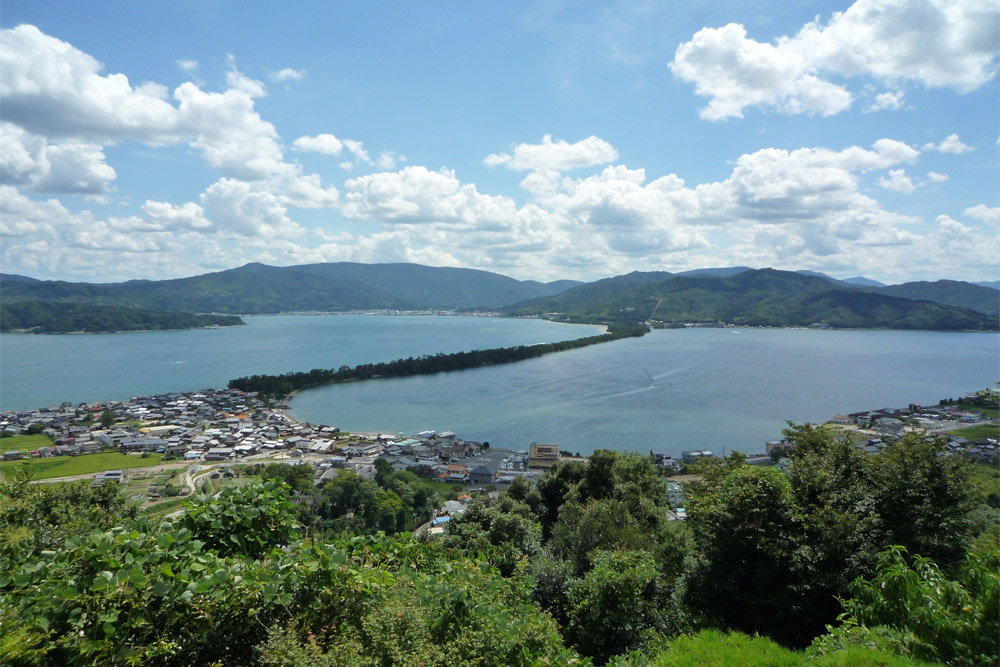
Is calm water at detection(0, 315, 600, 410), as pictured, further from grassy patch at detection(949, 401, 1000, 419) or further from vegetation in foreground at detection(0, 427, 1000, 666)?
grassy patch at detection(949, 401, 1000, 419)

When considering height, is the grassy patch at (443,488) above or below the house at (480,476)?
below

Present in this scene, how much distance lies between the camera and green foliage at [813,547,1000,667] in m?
2.26

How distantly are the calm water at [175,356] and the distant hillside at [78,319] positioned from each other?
415 centimetres

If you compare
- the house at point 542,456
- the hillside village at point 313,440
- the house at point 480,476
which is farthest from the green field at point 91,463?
the house at point 542,456

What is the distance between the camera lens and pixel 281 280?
17038 centimetres

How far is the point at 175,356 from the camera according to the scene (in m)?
54.5

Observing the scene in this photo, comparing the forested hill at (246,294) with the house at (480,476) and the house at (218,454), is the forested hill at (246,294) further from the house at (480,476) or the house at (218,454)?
the house at (480,476)

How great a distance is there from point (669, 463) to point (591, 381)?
18.0 meters

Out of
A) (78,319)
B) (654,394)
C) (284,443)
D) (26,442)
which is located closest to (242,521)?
(284,443)

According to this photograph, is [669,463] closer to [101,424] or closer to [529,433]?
[529,433]

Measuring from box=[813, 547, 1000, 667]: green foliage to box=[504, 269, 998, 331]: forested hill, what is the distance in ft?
314

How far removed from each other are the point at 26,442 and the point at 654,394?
33630mm

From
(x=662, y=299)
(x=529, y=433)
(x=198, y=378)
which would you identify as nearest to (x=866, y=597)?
(x=529, y=433)

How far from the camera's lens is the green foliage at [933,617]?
226cm
